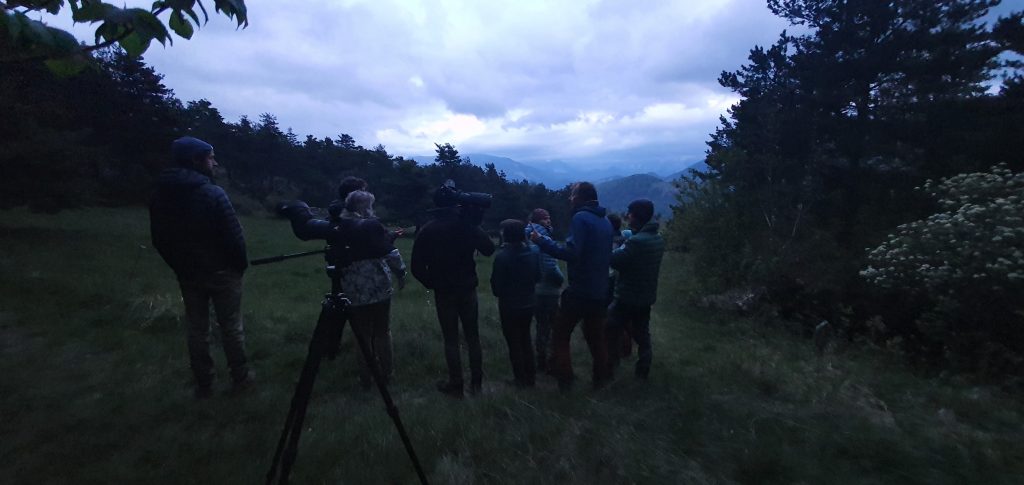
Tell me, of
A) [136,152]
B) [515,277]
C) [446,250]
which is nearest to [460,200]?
[446,250]

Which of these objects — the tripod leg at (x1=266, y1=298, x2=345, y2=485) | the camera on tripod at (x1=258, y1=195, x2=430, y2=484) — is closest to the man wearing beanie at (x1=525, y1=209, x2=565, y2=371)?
the camera on tripod at (x1=258, y1=195, x2=430, y2=484)

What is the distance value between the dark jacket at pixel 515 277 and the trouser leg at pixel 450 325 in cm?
44

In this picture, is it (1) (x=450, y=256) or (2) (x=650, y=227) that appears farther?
(2) (x=650, y=227)

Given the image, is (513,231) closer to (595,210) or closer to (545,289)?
(595,210)

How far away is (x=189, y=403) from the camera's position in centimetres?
431

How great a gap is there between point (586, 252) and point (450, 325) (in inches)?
53.3

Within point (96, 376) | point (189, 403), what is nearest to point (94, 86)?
point (96, 376)

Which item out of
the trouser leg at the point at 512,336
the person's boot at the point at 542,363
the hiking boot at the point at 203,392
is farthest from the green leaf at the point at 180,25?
the person's boot at the point at 542,363

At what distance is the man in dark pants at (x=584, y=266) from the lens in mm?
4797

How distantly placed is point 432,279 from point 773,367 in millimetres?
4215

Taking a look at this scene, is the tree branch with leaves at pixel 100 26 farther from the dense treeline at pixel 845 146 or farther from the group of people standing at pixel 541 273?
the dense treeline at pixel 845 146

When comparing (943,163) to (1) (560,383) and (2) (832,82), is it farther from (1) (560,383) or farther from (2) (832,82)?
(1) (560,383)

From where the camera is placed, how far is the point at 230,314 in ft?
14.4

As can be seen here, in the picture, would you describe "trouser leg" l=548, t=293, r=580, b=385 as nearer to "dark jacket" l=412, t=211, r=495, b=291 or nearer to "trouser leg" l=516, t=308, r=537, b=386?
"trouser leg" l=516, t=308, r=537, b=386
